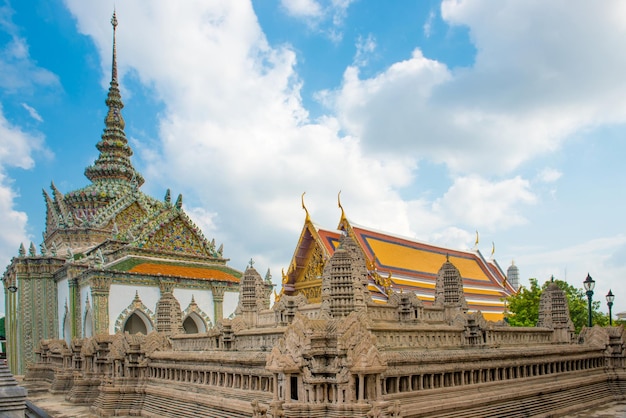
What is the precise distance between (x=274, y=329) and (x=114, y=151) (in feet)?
103

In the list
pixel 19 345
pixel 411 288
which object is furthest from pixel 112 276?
pixel 411 288

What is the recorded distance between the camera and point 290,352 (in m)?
12.2

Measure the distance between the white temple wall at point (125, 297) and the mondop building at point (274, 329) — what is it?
0.19 ft

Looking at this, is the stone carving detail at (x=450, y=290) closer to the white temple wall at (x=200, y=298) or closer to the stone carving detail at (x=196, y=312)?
the stone carving detail at (x=196, y=312)

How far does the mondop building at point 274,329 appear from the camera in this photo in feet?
40.7

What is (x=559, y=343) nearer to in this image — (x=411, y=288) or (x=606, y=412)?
(x=606, y=412)

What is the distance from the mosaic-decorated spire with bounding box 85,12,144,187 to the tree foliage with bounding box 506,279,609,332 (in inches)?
1012

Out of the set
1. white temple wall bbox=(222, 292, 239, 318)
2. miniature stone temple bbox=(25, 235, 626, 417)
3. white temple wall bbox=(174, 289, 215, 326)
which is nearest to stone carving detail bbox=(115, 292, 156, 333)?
white temple wall bbox=(174, 289, 215, 326)

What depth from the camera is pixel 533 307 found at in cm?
3042

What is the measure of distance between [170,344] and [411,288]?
36.0 feet

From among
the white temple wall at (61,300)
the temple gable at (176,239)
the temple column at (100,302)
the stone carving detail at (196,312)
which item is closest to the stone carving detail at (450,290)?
the stone carving detail at (196,312)

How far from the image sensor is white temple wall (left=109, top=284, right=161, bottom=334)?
3139cm

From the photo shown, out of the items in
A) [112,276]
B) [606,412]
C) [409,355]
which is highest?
[112,276]

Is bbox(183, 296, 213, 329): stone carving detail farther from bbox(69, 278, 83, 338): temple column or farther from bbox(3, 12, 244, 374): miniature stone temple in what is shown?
bbox(69, 278, 83, 338): temple column
